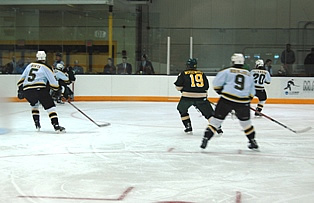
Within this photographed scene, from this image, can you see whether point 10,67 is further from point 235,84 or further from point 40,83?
point 235,84

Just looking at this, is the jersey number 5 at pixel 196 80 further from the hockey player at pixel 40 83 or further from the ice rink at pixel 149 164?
the hockey player at pixel 40 83

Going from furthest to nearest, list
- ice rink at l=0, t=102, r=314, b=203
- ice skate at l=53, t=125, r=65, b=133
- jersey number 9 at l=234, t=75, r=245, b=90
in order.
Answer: ice skate at l=53, t=125, r=65, b=133 < jersey number 9 at l=234, t=75, r=245, b=90 < ice rink at l=0, t=102, r=314, b=203

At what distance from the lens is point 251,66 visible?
13.8 m

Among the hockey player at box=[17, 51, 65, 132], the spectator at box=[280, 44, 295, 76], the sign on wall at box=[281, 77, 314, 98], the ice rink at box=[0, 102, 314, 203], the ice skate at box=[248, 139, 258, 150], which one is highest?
the spectator at box=[280, 44, 295, 76]

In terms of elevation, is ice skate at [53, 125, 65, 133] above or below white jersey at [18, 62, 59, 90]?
below

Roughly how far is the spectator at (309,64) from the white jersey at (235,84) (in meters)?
8.54

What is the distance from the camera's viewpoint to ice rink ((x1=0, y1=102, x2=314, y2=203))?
3617 millimetres

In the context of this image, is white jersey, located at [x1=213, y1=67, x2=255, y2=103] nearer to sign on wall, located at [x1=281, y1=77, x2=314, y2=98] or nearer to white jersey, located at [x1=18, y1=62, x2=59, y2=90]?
white jersey, located at [x1=18, y1=62, x2=59, y2=90]

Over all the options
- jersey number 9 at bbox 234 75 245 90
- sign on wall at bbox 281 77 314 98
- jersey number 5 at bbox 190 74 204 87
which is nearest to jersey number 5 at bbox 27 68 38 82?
jersey number 5 at bbox 190 74 204 87

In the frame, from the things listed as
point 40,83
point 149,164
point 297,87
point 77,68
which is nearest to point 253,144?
point 149,164

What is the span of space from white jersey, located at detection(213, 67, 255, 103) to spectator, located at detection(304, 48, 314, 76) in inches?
336

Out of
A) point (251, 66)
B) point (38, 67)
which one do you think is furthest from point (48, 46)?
point (38, 67)

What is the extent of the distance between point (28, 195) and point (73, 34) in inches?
410

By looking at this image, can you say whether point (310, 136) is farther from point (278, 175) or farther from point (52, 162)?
point (52, 162)
